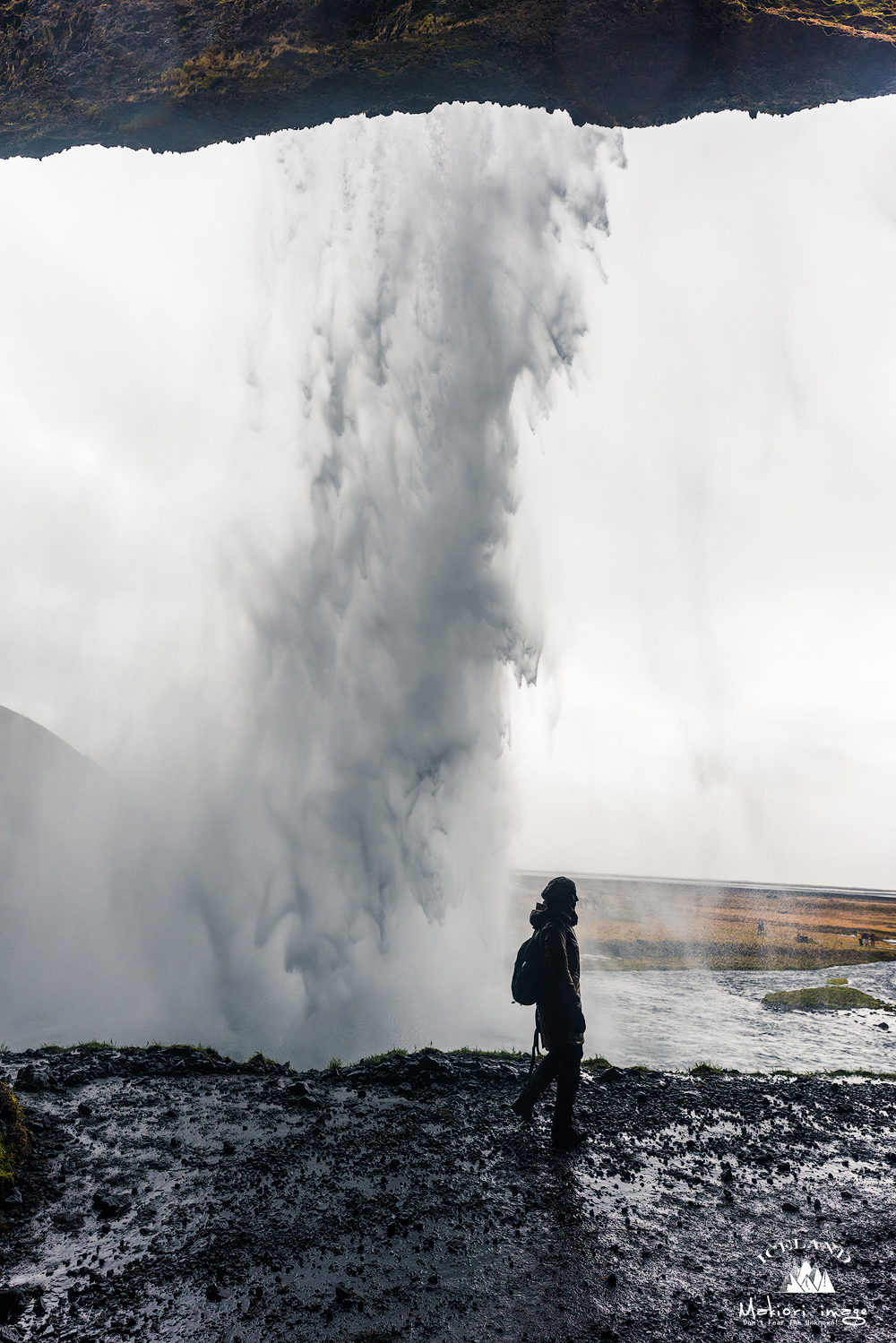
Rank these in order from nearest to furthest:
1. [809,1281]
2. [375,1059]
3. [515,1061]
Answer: [809,1281] → [375,1059] → [515,1061]

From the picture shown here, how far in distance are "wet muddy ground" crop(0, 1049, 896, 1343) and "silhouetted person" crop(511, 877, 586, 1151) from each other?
0.40 meters

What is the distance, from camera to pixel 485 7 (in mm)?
16703

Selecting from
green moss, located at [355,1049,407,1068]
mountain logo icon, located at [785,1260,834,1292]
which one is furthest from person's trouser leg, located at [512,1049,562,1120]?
green moss, located at [355,1049,407,1068]

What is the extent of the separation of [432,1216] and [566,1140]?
7.45 ft

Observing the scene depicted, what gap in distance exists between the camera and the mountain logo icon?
5.10 m

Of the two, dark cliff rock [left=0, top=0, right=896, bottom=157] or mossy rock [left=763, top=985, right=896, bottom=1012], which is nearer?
dark cliff rock [left=0, top=0, right=896, bottom=157]

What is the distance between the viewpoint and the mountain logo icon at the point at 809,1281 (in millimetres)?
5098

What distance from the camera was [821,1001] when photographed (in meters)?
21.5

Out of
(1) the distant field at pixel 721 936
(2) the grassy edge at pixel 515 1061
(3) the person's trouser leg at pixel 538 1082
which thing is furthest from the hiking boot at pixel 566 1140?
(1) the distant field at pixel 721 936

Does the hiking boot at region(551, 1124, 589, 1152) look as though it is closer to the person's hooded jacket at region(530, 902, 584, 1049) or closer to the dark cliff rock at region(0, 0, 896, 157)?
the person's hooded jacket at region(530, 902, 584, 1049)

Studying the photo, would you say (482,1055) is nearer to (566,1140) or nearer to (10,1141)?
(566,1140)

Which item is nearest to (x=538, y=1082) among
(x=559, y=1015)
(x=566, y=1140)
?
(x=566, y=1140)

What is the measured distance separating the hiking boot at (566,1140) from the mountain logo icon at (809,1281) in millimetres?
2822

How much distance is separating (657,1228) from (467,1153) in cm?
234
